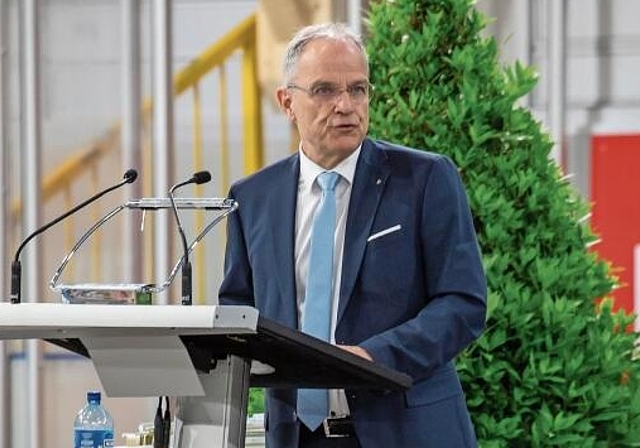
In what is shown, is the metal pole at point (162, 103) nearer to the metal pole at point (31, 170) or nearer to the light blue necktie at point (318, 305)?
the metal pole at point (31, 170)

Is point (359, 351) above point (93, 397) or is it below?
above

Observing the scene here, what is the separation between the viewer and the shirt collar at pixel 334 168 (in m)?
2.55

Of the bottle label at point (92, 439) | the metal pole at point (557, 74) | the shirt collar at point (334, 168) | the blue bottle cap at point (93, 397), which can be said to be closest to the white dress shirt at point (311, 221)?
the shirt collar at point (334, 168)

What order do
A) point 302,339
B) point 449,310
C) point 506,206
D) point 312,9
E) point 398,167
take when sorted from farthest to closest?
point 312,9, point 506,206, point 398,167, point 449,310, point 302,339

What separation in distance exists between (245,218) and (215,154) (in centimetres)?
312

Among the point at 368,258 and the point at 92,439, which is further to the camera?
the point at 92,439

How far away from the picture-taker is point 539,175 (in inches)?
146

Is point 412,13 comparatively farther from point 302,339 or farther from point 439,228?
point 302,339

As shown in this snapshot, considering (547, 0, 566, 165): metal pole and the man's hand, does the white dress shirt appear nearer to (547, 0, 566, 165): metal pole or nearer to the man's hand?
the man's hand

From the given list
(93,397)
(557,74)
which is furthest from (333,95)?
(557,74)

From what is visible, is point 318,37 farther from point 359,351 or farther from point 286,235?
point 359,351

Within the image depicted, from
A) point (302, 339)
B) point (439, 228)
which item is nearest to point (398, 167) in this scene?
point (439, 228)

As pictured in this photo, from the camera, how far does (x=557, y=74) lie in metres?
5.27

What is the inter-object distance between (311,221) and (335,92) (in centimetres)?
22
